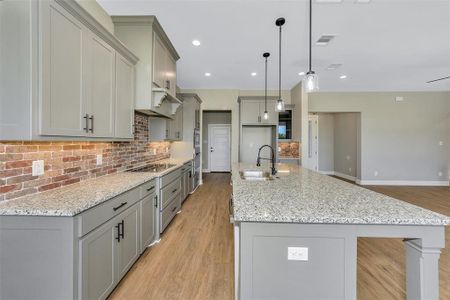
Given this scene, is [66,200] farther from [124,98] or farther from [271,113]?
[271,113]

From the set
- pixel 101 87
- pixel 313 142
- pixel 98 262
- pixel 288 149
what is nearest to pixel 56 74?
pixel 101 87

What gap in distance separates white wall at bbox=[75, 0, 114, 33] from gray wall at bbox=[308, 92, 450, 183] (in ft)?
18.4

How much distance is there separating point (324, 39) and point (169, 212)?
3553mm

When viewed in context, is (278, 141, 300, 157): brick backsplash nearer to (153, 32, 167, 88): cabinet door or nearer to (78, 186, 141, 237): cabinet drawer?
(153, 32, 167, 88): cabinet door

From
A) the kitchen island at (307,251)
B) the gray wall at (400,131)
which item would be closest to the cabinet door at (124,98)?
the kitchen island at (307,251)

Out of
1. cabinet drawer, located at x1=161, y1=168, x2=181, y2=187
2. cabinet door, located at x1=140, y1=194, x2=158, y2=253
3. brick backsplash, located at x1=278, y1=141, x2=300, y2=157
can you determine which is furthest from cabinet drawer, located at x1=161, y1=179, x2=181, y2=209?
brick backsplash, located at x1=278, y1=141, x2=300, y2=157

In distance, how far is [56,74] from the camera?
1497mm

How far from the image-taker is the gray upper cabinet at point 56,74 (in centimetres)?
131

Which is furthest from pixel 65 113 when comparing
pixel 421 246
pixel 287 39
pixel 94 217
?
pixel 287 39

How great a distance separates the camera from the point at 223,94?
6.30 m

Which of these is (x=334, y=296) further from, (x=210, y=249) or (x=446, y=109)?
(x=446, y=109)

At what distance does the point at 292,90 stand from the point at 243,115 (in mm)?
1720

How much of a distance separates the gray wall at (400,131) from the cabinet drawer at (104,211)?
19.6ft

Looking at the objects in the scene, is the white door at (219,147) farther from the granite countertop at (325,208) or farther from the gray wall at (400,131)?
the granite countertop at (325,208)
